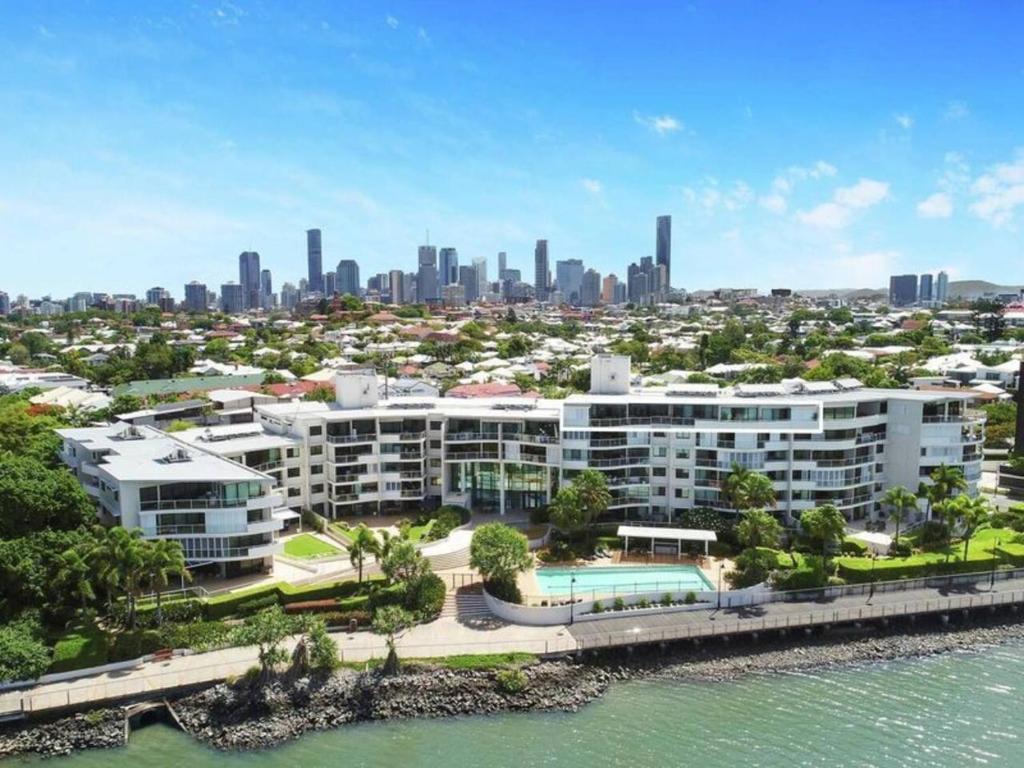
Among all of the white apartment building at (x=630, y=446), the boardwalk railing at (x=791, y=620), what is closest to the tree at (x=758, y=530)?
the boardwalk railing at (x=791, y=620)

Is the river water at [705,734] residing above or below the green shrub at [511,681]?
below

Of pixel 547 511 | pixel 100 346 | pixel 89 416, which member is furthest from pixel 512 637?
pixel 100 346

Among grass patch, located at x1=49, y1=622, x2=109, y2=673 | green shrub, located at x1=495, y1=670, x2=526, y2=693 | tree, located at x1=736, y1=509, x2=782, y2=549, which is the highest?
tree, located at x1=736, y1=509, x2=782, y2=549

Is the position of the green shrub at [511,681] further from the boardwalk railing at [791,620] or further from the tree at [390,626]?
the tree at [390,626]

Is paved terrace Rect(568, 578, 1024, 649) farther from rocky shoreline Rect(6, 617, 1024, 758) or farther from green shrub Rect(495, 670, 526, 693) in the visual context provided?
green shrub Rect(495, 670, 526, 693)

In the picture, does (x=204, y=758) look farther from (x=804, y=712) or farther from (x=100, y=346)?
(x=100, y=346)

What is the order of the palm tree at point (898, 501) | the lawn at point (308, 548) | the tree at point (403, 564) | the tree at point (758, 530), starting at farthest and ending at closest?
1. the lawn at point (308, 548)
2. the palm tree at point (898, 501)
3. the tree at point (758, 530)
4. the tree at point (403, 564)

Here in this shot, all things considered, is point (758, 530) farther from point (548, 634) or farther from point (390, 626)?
point (390, 626)

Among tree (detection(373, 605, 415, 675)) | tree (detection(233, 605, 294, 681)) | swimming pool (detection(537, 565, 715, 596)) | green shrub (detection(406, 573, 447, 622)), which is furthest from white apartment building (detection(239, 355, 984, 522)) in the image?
tree (detection(233, 605, 294, 681))
